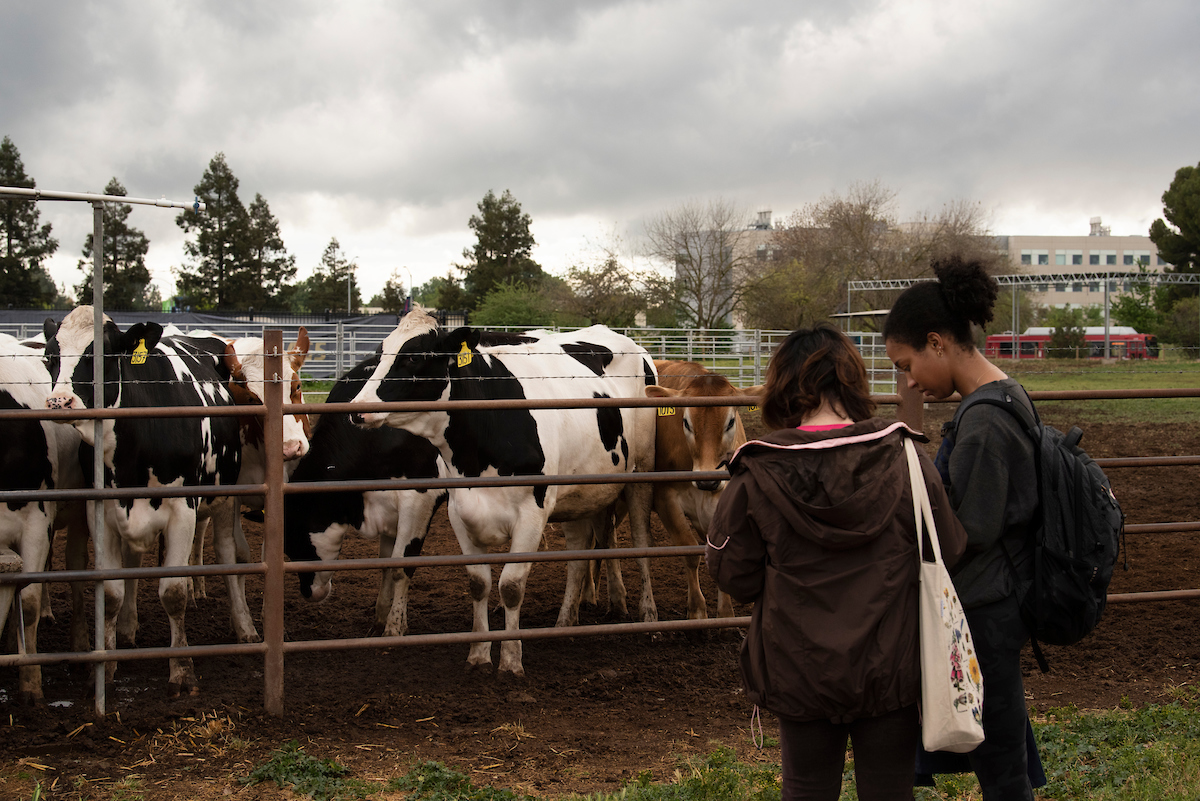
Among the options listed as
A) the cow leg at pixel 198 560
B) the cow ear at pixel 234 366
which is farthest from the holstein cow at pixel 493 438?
the cow leg at pixel 198 560

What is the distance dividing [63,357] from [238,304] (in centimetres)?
4615

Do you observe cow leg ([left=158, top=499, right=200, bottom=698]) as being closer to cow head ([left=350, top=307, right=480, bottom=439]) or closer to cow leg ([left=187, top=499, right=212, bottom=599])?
cow head ([left=350, top=307, right=480, bottom=439])

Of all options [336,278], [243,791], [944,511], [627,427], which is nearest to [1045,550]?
[944,511]

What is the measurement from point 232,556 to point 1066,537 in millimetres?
4981

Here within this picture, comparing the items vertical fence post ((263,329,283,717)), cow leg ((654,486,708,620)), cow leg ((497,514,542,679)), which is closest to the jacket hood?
vertical fence post ((263,329,283,717))

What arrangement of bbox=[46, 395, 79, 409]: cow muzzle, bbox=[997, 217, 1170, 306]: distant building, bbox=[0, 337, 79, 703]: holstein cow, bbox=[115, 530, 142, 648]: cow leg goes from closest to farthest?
bbox=[46, 395, 79, 409]: cow muzzle, bbox=[0, 337, 79, 703]: holstein cow, bbox=[115, 530, 142, 648]: cow leg, bbox=[997, 217, 1170, 306]: distant building

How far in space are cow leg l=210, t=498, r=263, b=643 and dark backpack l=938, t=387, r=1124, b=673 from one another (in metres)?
Result: 4.57

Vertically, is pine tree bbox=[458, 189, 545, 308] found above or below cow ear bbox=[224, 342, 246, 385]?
above

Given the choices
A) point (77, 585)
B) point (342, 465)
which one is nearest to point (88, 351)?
point (77, 585)

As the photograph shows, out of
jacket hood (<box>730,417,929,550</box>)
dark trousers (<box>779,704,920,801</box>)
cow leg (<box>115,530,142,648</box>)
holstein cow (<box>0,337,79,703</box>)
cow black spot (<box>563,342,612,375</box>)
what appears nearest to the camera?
jacket hood (<box>730,417,929,550</box>)

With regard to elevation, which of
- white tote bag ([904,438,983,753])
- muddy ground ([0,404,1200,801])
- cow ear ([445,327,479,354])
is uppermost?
cow ear ([445,327,479,354])

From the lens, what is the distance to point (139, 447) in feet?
14.8

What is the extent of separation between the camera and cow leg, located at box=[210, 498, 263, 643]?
552 cm

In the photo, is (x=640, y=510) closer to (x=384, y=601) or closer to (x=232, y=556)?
(x=384, y=601)
